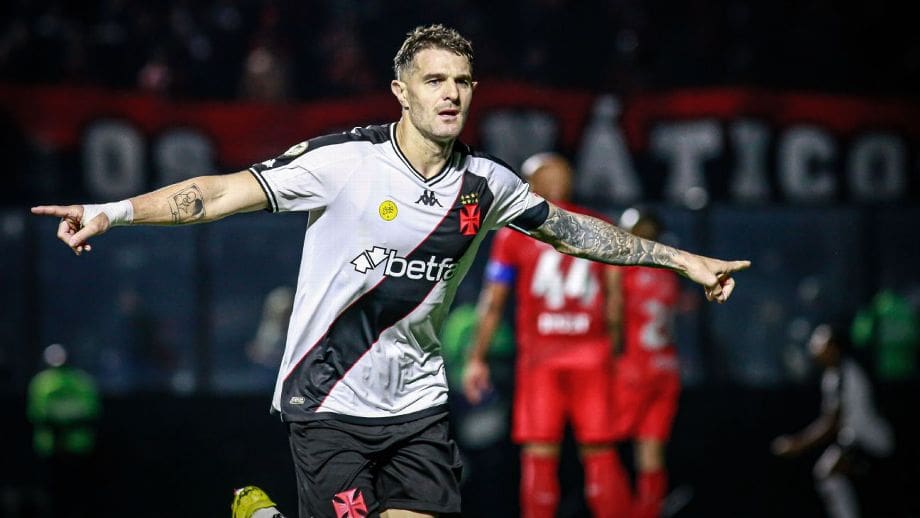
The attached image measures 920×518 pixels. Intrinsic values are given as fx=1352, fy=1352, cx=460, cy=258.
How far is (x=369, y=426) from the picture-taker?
14.5 feet

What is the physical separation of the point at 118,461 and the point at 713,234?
466 cm

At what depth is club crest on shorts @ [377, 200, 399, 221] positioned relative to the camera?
4.39 m

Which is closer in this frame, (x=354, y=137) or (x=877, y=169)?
(x=354, y=137)

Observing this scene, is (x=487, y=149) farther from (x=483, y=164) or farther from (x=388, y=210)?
(x=388, y=210)

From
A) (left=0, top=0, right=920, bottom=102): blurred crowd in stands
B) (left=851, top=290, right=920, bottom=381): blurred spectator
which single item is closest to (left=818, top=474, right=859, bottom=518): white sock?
(left=851, top=290, right=920, bottom=381): blurred spectator

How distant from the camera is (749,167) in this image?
10.9 m

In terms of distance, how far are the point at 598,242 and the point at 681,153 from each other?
246 inches

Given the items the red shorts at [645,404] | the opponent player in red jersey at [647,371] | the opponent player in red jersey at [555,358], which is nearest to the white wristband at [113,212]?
the opponent player in red jersey at [555,358]

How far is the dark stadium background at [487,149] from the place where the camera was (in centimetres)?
972

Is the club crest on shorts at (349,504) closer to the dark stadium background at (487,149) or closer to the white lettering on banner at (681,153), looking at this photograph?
the dark stadium background at (487,149)

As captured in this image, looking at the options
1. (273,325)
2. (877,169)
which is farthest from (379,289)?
(877,169)

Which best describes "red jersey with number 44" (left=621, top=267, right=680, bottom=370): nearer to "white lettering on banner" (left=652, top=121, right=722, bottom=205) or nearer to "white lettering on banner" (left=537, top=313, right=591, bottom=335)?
"white lettering on banner" (left=537, top=313, right=591, bottom=335)

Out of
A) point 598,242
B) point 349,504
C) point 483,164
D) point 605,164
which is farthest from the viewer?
point 605,164

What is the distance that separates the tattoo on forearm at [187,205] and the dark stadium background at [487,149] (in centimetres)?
572
